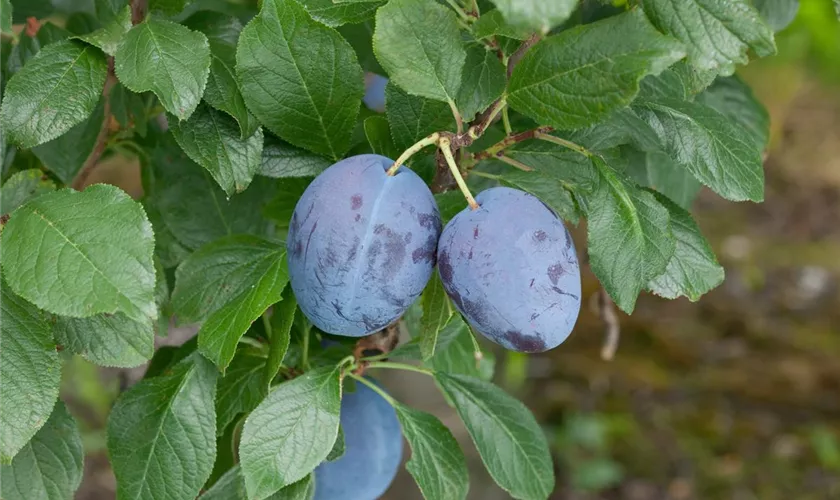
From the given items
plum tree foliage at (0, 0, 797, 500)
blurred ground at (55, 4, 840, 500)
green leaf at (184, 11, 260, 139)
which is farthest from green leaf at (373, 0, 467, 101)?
blurred ground at (55, 4, 840, 500)

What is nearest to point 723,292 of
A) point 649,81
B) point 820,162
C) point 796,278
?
point 796,278

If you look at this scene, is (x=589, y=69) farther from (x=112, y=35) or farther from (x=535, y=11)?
(x=112, y=35)

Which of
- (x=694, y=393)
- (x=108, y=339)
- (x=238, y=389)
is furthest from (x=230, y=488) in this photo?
(x=694, y=393)

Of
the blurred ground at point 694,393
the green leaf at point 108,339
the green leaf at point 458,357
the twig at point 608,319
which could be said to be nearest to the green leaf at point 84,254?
the green leaf at point 108,339

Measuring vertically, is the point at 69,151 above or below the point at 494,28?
below

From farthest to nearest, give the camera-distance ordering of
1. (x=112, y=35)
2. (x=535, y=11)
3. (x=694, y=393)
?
(x=694, y=393) < (x=112, y=35) < (x=535, y=11)

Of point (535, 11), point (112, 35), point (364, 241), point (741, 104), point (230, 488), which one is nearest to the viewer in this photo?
point (535, 11)

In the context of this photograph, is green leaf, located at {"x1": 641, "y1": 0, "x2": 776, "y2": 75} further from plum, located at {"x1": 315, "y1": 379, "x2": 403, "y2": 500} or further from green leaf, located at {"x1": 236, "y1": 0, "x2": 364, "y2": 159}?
plum, located at {"x1": 315, "y1": 379, "x2": 403, "y2": 500}
